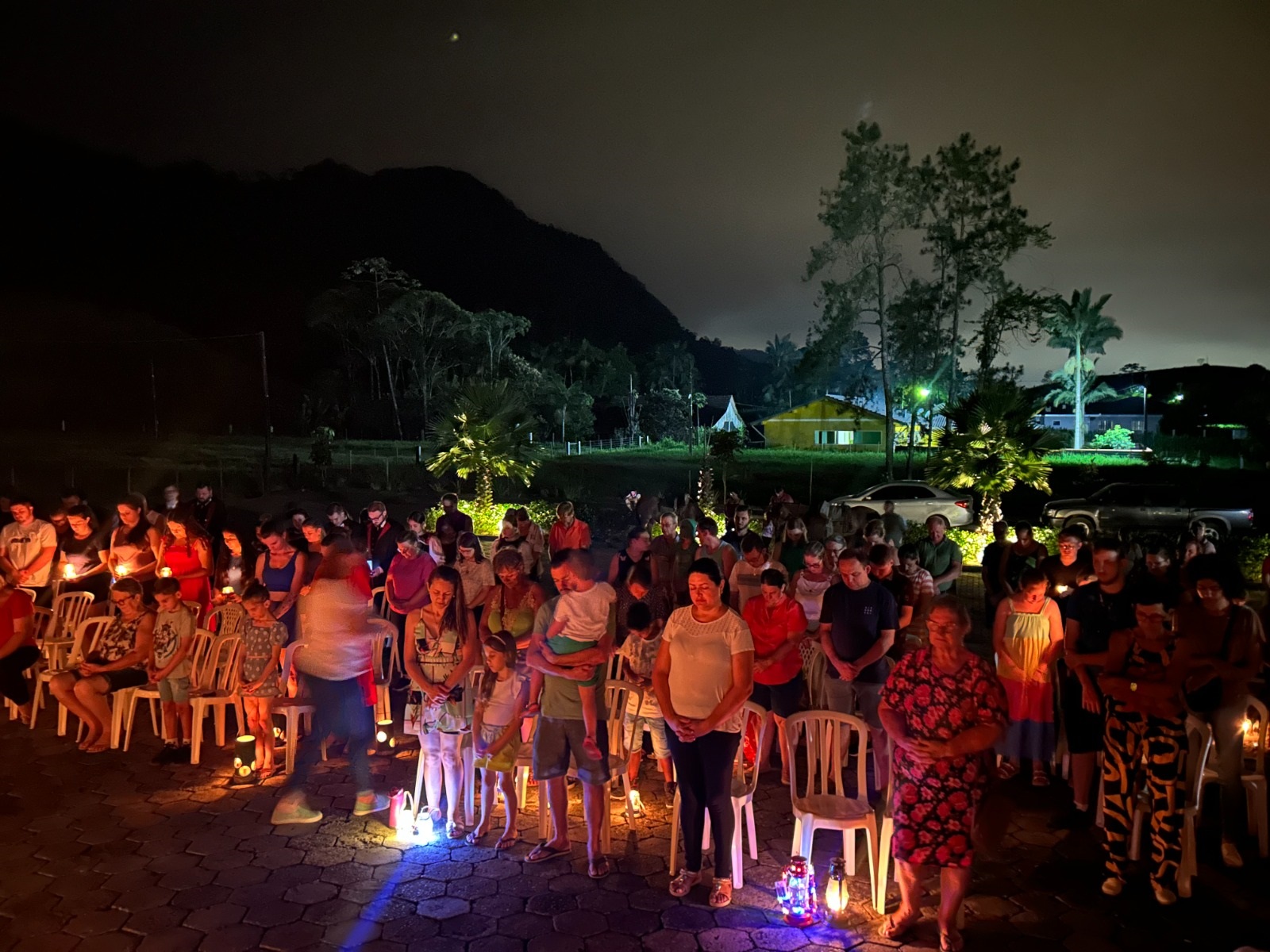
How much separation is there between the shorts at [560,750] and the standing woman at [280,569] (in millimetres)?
2988

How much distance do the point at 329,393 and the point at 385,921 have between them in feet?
195

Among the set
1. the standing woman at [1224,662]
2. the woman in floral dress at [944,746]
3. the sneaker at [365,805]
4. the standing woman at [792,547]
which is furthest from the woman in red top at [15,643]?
the standing woman at [1224,662]

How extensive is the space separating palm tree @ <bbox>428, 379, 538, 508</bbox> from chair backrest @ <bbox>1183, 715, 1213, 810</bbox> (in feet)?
40.6

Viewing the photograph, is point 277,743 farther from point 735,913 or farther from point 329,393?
point 329,393

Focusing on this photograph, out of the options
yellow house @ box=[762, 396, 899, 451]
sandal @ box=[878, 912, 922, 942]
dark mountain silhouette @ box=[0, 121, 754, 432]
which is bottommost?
sandal @ box=[878, 912, 922, 942]

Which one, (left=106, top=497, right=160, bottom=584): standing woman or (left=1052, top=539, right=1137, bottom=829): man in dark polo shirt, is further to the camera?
(left=106, top=497, right=160, bottom=584): standing woman

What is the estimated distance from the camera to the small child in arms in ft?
13.9

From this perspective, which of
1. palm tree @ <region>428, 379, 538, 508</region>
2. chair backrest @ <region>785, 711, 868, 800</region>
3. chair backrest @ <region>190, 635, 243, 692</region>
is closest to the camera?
chair backrest @ <region>785, 711, 868, 800</region>

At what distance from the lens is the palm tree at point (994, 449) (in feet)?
46.2

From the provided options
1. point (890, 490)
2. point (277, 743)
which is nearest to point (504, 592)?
point (277, 743)

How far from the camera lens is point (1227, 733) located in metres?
4.38

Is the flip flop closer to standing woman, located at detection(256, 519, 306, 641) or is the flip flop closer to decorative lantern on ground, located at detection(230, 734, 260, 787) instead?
decorative lantern on ground, located at detection(230, 734, 260, 787)

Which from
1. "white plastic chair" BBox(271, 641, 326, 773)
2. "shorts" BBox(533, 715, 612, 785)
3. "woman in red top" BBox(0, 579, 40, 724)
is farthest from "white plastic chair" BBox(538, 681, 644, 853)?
"woman in red top" BBox(0, 579, 40, 724)

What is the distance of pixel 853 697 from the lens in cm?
536
